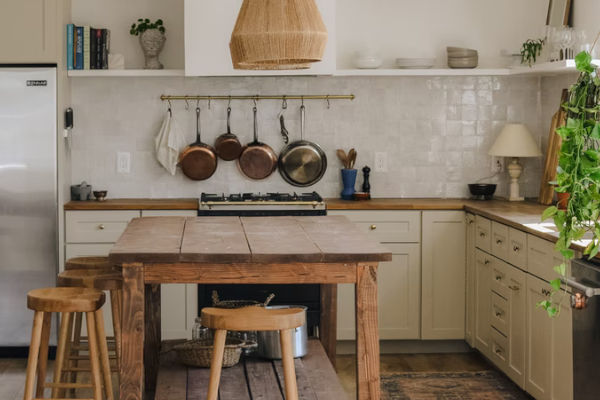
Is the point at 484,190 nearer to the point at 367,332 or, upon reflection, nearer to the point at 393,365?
the point at 393,365

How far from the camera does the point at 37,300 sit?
3217 millimetres

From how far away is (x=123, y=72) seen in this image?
5.46m

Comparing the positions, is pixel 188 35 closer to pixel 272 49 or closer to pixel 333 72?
pixel 333 72

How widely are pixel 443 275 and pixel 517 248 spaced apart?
1.07 m

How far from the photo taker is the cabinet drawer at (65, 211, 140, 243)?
5.23 m

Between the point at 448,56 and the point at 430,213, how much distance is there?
3.72 feet

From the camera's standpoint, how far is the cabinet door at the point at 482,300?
4922mm

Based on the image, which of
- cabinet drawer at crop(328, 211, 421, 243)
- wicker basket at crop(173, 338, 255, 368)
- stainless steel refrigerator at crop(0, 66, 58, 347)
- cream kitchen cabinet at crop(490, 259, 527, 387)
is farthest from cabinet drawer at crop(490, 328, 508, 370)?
stainless steel refrigerator at crop(0, 66, 58, 347)

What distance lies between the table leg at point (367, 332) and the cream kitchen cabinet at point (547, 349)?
100 cm

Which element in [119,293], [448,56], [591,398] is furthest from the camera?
[448,56]

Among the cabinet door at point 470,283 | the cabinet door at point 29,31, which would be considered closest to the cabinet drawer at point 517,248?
the cabinet door at point 470,283

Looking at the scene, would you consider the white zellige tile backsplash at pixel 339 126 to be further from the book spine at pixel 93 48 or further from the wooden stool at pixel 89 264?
the wooden stool at pixel 89 264

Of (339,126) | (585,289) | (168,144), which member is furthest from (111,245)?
(585,289)

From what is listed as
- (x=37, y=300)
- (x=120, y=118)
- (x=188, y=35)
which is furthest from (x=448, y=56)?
(x=37, y=300)
